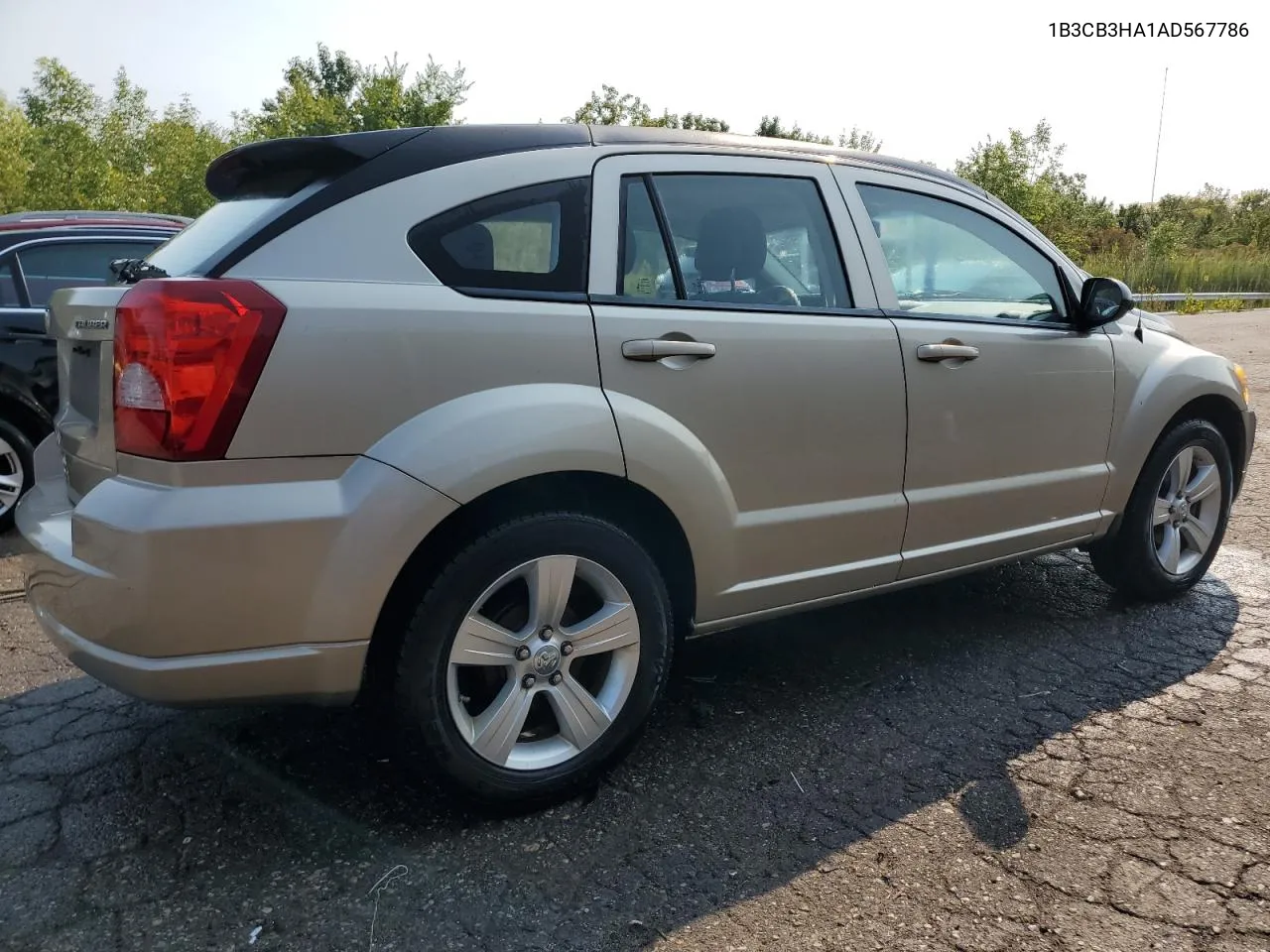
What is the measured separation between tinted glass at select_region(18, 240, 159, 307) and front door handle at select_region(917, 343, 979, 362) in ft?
13.3

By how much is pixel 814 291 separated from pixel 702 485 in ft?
2.61

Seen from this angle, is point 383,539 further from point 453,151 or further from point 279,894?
point 453,151

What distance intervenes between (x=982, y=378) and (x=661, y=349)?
52.1 inches

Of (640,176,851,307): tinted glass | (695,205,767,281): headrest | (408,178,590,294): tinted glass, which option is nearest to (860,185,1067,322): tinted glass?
(640,176,851,307): tinted glass

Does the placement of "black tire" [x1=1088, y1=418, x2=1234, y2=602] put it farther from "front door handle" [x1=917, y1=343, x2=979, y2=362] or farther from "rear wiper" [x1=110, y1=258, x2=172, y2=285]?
"rear wiper" [x1=110, y1=258, x2=172, y2=285]

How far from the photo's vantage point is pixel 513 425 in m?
2.40

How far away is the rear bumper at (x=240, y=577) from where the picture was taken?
2139 mm

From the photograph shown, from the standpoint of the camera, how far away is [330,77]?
6738 cm

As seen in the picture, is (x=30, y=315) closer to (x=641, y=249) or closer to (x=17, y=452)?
(x=17, y=452)

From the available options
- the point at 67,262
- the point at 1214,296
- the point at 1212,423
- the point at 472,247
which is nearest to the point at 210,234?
the point at 472,247

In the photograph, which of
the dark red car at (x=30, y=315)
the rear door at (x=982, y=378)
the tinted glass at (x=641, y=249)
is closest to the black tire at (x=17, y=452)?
the dark red car at (x=30, y=315)

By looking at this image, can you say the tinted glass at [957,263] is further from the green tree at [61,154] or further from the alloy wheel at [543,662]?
the green tree at [61,154]

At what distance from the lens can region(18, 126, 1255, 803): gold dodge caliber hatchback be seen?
218cm

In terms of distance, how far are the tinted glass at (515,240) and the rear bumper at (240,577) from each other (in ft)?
1.79
